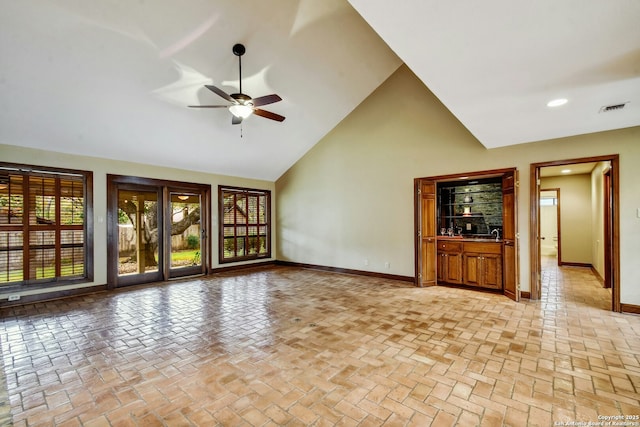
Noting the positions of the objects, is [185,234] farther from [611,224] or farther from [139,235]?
[611,224]

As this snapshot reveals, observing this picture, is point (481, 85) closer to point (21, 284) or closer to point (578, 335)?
point (578, 335)

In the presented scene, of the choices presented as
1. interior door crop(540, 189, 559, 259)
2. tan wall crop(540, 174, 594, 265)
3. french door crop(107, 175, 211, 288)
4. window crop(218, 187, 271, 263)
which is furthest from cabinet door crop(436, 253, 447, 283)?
interior door crop(540, 189, 559, 259)

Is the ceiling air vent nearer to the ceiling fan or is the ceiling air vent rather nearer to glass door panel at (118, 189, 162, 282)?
the ceiling fan

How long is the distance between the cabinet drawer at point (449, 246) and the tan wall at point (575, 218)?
15.4ft

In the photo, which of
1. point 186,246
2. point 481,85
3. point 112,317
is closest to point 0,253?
point 112,317

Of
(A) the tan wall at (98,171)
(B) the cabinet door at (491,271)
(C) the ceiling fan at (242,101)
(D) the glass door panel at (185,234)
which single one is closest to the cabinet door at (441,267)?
(B) the cabinet door at (491,271)

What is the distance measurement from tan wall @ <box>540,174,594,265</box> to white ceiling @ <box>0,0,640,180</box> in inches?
190

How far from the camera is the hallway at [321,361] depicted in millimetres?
1942

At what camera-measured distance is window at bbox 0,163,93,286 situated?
4477 millimetres

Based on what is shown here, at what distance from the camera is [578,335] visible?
3146 mm

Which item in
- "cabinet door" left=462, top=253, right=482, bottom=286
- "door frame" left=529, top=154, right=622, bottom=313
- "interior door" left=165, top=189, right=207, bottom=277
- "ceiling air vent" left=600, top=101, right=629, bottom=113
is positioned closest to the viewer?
"ceiling air vent" left=600, top=101, right=629, bottom=113

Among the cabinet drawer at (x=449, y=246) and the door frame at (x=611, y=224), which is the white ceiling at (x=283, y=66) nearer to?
the door frame at (x=611, y=224)

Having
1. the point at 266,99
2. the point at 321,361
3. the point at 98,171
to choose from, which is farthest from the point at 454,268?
the point at 98,171

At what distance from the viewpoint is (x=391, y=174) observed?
600 centimetres
